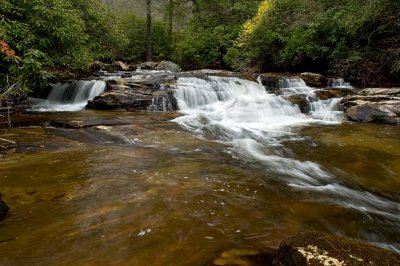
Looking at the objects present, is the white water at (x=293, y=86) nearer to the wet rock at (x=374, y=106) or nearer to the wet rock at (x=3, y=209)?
the wet rock at (x=374, y=106)

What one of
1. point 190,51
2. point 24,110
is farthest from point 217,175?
point 190,51

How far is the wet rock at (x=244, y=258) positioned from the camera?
2436 mm

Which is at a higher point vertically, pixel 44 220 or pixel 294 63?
pixel 294 63

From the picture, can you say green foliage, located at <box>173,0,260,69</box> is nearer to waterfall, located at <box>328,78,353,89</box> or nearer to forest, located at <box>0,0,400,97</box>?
forest, located at <box>0,0,400,97</box>

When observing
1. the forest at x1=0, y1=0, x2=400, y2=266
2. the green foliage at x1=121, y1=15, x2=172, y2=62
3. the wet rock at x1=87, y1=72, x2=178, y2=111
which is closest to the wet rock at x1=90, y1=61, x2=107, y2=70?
the forest at x1=0, y1=0, x2=400, y2=266

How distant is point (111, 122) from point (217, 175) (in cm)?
390

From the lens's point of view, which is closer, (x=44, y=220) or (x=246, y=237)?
(x=246, y=237)

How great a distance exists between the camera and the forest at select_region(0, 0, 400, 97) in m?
7.89

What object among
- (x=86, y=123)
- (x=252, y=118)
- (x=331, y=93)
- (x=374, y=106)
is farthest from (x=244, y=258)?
(x=331, y=93)

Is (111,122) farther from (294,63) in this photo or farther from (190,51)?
(190,51)

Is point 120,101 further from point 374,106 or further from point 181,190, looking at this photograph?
point 374,106

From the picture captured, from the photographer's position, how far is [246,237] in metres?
2.88

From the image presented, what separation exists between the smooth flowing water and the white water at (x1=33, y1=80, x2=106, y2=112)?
304cm

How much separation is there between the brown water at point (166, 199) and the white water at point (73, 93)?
4.66 meters
